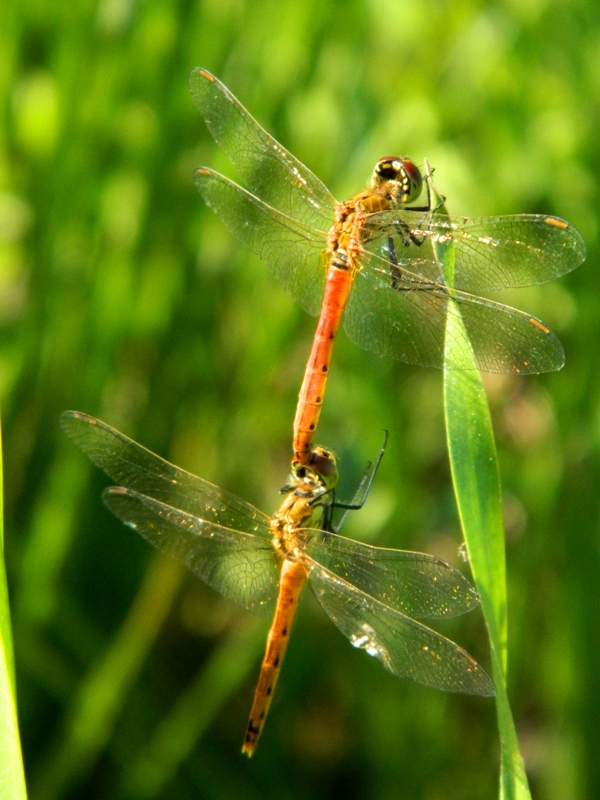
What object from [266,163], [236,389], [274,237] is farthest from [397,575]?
[236,389]

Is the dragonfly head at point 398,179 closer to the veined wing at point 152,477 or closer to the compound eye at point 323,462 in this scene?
the compound eye at point 323,462

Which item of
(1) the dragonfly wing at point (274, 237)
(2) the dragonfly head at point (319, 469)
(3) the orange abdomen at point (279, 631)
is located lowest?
(3) the orange abdomen at point (279, 631)

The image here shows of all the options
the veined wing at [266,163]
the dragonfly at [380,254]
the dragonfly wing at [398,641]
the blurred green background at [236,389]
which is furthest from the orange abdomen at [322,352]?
the blurred green background at [236,389]

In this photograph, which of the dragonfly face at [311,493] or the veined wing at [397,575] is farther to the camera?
the dragonfly face at [311,493]

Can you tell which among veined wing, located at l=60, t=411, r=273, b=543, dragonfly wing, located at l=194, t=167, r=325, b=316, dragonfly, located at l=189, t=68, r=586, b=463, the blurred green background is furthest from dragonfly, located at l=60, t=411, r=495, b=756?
the blurred green background

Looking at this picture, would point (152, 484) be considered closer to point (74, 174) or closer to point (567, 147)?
point (74, 174)

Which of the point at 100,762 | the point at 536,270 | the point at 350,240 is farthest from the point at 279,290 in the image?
the point at 100,762
